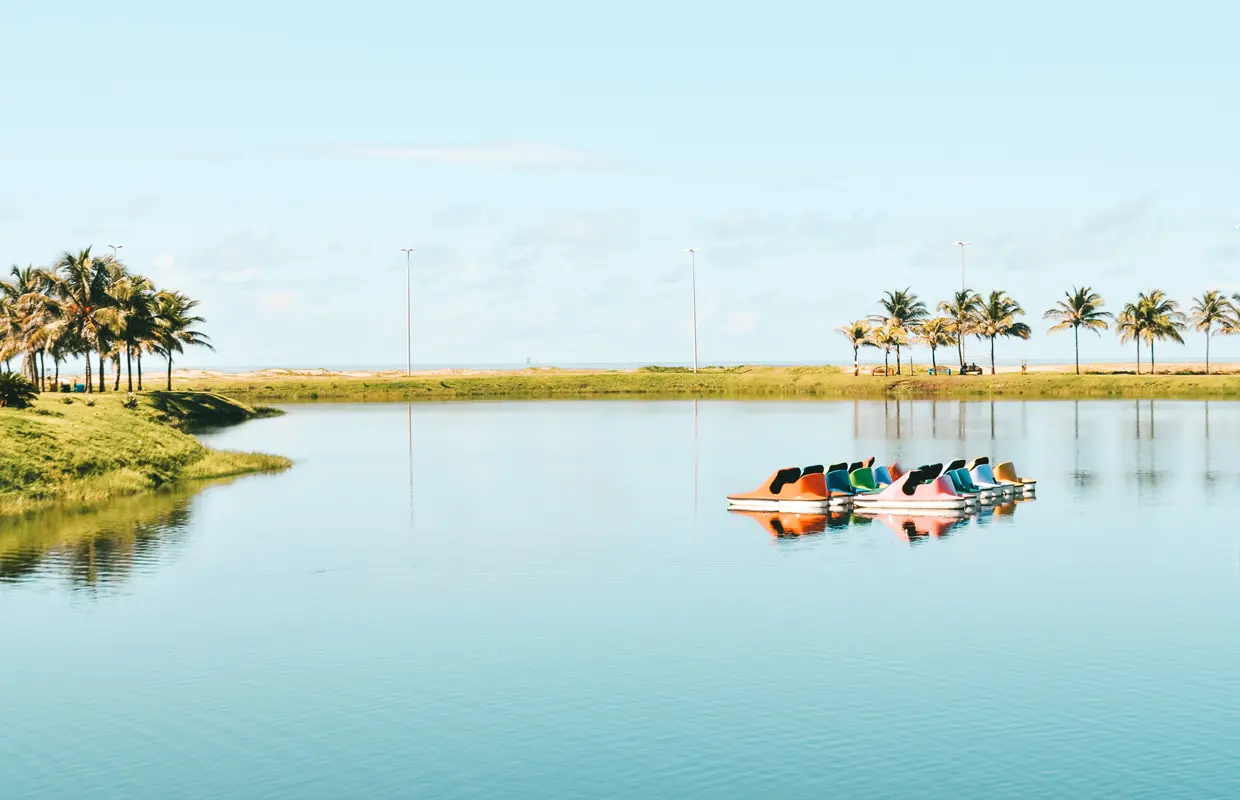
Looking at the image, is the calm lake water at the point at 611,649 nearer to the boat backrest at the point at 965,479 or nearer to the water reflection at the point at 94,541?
the water reflection at the point at 94,541

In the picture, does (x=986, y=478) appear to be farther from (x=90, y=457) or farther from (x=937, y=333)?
(x=937, y=333)

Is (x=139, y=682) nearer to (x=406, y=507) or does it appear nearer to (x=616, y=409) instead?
(x=406, y=507)

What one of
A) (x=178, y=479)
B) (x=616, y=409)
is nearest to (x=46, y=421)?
(x=178, y=479)

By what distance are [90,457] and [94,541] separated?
2051cm

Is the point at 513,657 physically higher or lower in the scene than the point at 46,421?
lower

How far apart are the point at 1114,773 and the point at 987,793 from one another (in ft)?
8.20

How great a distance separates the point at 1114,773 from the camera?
23.0m

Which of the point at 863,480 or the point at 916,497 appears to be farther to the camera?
the point at 863,480

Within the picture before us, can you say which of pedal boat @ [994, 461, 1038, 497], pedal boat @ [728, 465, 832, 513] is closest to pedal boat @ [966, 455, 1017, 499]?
pedal boat @ [994, 461, 1038, 497]

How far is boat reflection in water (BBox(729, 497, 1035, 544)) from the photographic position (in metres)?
53.9

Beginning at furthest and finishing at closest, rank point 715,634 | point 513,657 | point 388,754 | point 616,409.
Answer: point 616,409, point 715,634, point 513,657, point 388,754

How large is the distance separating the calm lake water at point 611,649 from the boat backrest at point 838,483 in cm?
542

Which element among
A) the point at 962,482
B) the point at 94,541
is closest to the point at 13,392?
the point at 94,541

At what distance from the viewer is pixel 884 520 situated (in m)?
57.4
